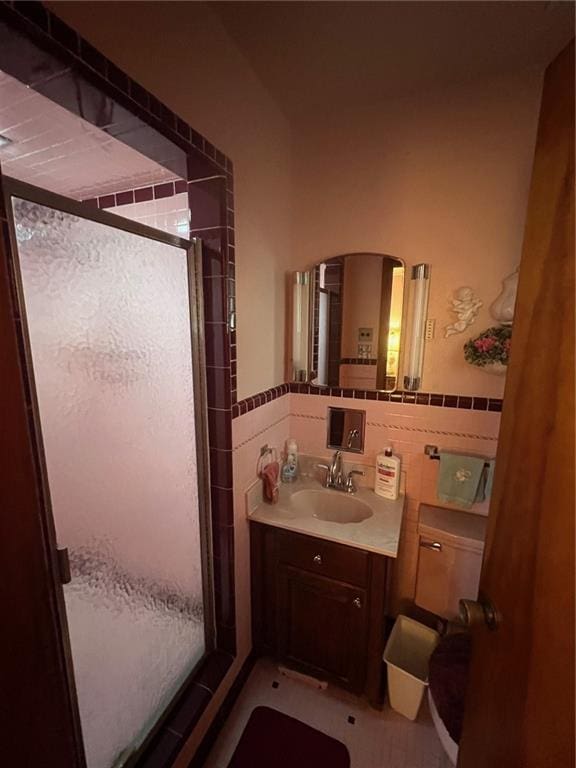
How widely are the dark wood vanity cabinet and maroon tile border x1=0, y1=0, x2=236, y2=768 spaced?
20cm

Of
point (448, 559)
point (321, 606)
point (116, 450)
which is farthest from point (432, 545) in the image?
Result: point (116, 450)

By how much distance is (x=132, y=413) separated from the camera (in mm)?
987

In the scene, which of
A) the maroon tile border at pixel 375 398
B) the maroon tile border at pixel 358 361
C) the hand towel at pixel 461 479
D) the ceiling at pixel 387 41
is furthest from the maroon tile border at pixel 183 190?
the hand towel at pixel 461 479

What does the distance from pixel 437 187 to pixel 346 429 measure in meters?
1.17

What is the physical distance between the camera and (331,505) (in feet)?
5.62

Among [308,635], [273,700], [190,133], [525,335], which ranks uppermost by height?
[190,133]

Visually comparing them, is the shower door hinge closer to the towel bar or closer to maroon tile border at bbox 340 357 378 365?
maroon tile border at bbox 340 357 378 365

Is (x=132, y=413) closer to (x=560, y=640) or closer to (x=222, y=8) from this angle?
(x=560, y=640)

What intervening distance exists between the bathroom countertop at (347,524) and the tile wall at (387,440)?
8 cm

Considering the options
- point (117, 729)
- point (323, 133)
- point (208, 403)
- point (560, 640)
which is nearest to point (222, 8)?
point (323, 133)

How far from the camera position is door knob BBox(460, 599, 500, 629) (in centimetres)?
69

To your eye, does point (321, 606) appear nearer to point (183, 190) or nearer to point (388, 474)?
point (388, 474)

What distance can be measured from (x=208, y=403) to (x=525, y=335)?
0.99 m

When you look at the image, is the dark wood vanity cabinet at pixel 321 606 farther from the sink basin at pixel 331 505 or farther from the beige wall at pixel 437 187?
the beige wall at pixel 437 187
